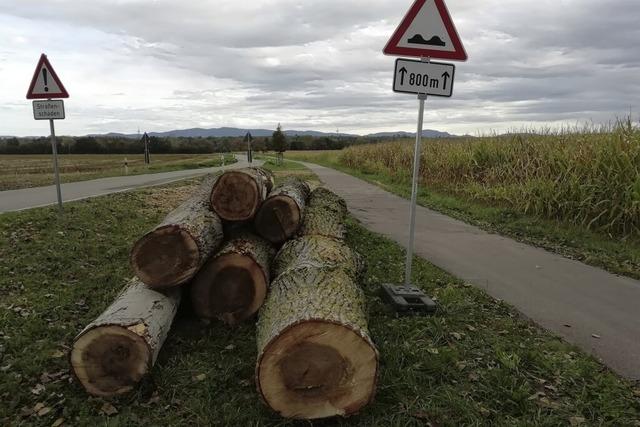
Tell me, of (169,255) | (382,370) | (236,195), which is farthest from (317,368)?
(236,195)

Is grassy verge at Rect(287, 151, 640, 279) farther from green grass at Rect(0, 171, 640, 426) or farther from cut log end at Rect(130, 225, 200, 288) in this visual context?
cut log end at Rect(130, 225, 200, 288)

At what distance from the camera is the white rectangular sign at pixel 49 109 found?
8.54 meters

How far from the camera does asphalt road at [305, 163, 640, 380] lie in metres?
4.32

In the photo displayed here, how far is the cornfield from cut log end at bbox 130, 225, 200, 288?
7.40 meters

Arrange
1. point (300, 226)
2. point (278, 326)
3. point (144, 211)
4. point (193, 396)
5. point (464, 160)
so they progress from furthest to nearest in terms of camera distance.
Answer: point (464, 160), point (144, 211), point (300, 226), point (193, 396), point (278, 326)

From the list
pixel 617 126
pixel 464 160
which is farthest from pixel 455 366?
pixel 464 160

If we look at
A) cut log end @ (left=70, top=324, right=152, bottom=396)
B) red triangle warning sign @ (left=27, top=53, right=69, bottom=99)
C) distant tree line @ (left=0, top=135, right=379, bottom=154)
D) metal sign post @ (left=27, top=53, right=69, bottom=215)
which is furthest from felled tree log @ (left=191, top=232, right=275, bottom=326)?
distant tree line @ (left=0, top=135, right=379, bottom=154)

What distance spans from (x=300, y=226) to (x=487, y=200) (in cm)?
805

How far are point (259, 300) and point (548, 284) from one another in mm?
3605

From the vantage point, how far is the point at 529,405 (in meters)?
3.28

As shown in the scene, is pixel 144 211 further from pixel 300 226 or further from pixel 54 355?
pixel 54 355

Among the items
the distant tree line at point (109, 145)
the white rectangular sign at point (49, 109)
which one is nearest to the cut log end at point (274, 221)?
the white rectangular sign at point (49, 109)

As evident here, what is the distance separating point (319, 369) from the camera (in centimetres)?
312

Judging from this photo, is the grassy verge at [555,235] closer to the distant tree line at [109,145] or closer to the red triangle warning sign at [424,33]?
the red triangle warning sign at [424,33]
